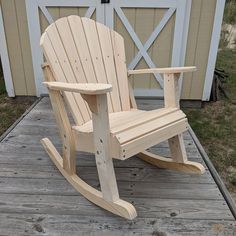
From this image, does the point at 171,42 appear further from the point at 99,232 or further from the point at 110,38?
the point at 99,232

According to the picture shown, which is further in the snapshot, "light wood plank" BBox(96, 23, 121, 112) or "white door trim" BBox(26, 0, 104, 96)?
"white door trim" BBox(26, 0, 104, 96)

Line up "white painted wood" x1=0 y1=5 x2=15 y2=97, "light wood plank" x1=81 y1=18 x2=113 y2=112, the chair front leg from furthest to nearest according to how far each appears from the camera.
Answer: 1. "white painted wood" x1=0 y1=5 x2=15 y2=97
2. "light wood plank" x1=81 y1=18 x2=113 y2=112
3. the chair front leg

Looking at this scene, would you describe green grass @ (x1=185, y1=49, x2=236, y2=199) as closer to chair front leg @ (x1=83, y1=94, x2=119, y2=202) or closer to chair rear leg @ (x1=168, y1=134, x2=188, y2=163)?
chair rear leg @ (x1=168, y1=134, x2=188, y2=163)

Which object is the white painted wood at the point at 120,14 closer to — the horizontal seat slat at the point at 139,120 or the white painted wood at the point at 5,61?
the white painted wood at the point at 5,61

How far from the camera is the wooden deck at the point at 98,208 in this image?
1.35 metres

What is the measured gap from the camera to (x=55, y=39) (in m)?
1.67

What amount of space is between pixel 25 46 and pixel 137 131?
7.74 ft

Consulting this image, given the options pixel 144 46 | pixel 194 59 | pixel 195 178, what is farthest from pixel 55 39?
pixel 194 59

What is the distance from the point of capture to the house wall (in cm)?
300

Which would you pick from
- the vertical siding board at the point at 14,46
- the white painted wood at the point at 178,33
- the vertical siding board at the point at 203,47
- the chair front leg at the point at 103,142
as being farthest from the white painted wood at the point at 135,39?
the chair front leg at the point at 103,142

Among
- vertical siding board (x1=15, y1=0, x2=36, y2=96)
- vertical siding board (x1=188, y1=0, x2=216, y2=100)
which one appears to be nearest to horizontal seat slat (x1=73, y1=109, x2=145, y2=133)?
vertical siding board (x1=188, y1=0, x2=216, y2=100)

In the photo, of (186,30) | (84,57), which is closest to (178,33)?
(186,30)

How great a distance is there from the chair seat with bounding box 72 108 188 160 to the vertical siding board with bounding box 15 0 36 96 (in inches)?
76.2

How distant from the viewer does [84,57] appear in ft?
5.96
